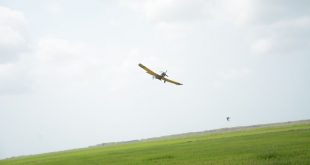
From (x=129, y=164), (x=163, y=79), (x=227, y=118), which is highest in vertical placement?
(x=163, y=79)

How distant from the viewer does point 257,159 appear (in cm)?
2362

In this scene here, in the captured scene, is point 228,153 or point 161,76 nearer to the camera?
point 228,153

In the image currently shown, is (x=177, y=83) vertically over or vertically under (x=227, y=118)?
over

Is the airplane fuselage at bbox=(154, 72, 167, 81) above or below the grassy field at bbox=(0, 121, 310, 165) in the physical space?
above

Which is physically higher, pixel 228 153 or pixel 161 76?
pixel 161 76

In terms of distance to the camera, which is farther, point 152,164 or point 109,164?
point 109,164

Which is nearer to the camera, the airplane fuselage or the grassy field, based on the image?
the grassy field

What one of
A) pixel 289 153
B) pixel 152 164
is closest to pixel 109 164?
pixel 152 164

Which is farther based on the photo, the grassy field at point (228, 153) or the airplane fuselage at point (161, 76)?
the airplane fuselage at point (161, 76)

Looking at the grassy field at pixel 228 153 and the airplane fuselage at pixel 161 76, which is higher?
the airplane fuselage at pixel 161 76

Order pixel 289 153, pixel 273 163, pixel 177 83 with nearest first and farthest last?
pixel 273 163 → pixel 289 153 → pixel 177 83

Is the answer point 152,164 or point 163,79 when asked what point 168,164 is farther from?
point 163,79

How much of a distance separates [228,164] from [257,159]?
2301 millimetres

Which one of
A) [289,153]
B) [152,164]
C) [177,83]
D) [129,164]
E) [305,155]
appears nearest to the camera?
[305,155]
